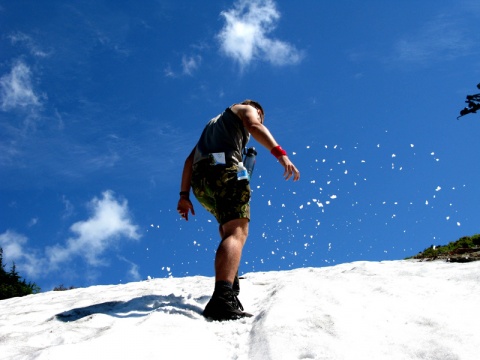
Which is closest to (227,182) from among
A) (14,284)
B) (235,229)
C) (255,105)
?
(235,229)

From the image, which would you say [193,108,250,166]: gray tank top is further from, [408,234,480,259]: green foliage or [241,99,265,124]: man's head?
[408,234,480,259]: green foliage

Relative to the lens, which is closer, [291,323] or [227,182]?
[291,323]

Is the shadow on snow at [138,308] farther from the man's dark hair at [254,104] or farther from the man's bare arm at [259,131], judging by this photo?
the man's dark hair at [254,104]

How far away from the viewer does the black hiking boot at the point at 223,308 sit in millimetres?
3912

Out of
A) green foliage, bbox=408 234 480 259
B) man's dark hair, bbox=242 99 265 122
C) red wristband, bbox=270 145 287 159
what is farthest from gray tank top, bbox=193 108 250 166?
green foliage, bbox=408 234 480 259

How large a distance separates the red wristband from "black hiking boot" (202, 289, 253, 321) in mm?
1333

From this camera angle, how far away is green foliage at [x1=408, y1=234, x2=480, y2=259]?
6348 millimetres

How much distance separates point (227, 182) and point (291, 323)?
1.53 m

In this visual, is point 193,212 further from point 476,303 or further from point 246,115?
point 476,303

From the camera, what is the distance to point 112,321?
3.96 metres

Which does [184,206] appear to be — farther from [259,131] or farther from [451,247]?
[451,247]

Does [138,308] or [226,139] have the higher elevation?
[226,139]

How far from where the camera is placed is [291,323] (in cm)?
338

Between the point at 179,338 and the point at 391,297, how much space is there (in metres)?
1.97
